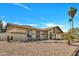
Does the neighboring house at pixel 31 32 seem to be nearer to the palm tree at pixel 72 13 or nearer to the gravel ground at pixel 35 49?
the gravel ground at pixel 35 49

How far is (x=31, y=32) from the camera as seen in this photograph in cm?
700

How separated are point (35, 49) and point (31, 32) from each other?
274 millimetres

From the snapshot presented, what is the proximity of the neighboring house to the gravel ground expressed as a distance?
0.10 metres

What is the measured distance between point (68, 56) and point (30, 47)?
0.61 metres

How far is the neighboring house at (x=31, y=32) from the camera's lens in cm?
694

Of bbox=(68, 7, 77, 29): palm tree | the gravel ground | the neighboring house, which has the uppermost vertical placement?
bbox=(68, 7, 77, 29): palm tree

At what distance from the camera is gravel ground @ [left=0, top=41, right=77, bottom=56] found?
270 inches

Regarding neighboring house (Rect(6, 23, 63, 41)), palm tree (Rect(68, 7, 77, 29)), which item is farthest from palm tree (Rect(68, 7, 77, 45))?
neighboring house (Rect(6, 23, 63, 41))

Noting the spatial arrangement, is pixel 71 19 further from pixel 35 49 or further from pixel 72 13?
pixel 35 49

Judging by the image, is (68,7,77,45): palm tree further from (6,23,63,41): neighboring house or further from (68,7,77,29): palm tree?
(6,23,63,41): neighboring house

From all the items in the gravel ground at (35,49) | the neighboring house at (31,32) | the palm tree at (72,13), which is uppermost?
the palm tree at (72,13)

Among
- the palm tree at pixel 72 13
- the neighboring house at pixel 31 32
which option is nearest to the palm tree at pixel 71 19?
the palm tree at pixel 72 13

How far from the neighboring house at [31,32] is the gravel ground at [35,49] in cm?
10

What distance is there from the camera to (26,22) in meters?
6.91
